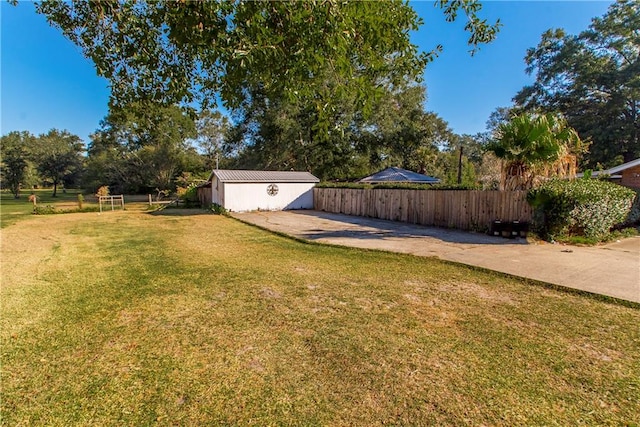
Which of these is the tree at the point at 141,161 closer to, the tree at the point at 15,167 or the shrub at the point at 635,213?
the tree at the point at 15,167

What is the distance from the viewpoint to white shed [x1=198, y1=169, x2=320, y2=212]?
17.7m

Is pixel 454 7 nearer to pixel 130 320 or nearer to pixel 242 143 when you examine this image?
pixel 130 320

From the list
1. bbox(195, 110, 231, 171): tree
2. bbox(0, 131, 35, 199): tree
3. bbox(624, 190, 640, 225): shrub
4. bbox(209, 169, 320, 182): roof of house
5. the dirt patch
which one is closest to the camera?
the dirt patch

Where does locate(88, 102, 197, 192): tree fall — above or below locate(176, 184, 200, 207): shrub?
above

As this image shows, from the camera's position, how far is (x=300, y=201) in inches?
779

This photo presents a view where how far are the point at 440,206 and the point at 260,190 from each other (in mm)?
10835

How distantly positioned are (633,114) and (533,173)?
63.0ft

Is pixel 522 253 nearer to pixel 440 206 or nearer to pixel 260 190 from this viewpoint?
pixel 440 206

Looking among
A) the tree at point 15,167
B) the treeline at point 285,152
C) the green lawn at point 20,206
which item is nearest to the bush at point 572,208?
the treeline at point 285,152

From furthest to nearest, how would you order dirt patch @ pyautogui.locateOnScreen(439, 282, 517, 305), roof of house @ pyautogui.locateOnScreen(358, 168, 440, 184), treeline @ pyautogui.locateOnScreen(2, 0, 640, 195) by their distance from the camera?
roof of house @ pyautogui.locateOnScreen(358, 168, 440, 184) → dirt patch @ pyautogui.locateOnScreen(439, 282, 517, 305) → treeline @ pyautogui.locateOnScreen(2, 0, 640, 195)

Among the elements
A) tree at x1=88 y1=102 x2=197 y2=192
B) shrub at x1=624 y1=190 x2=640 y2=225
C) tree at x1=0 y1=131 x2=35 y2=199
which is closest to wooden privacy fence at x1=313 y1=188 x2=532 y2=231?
shrub at x1=624 y1=190 x2=640 y2=225

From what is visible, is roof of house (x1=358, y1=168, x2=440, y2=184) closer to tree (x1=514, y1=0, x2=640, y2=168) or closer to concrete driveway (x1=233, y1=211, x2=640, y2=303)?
concrete driveway (x1=233, y1=211, x2=640, y2=303)

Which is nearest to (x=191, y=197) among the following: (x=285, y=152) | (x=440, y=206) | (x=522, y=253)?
(x=285, y=152)

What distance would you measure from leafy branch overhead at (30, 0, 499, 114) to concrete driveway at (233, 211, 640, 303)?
4.15 m
